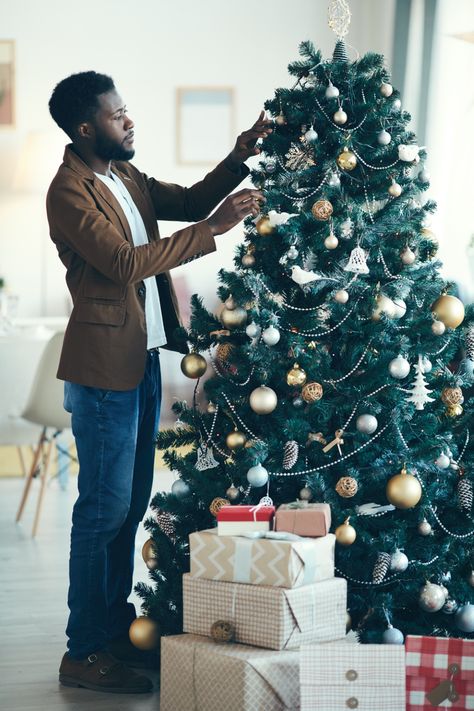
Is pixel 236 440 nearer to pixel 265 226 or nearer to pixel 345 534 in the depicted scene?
pixel 345 534

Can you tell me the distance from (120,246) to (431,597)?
1011mm

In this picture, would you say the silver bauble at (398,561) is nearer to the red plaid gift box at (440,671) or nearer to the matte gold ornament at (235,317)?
the red plaid gift box at (440,671)

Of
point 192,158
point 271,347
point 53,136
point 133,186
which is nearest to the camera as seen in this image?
point 271,347

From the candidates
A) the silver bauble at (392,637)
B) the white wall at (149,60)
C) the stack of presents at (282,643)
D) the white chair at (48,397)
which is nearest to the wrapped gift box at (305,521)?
the stack of presents at (282,643)

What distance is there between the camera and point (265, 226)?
230 cm

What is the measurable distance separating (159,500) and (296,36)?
453 centimetres

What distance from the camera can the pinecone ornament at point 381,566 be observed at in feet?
7.36

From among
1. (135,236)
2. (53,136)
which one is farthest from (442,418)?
(53,136)

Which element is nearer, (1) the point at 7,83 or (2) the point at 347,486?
(2) the point at 347,486

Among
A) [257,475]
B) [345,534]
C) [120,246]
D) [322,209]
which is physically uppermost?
[322,209]

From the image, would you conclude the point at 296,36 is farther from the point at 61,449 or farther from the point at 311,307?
the point at 311,307

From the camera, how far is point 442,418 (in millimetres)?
2408

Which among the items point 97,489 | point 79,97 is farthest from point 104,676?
point 79,97

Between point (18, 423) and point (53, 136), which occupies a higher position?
point (53, 136)
